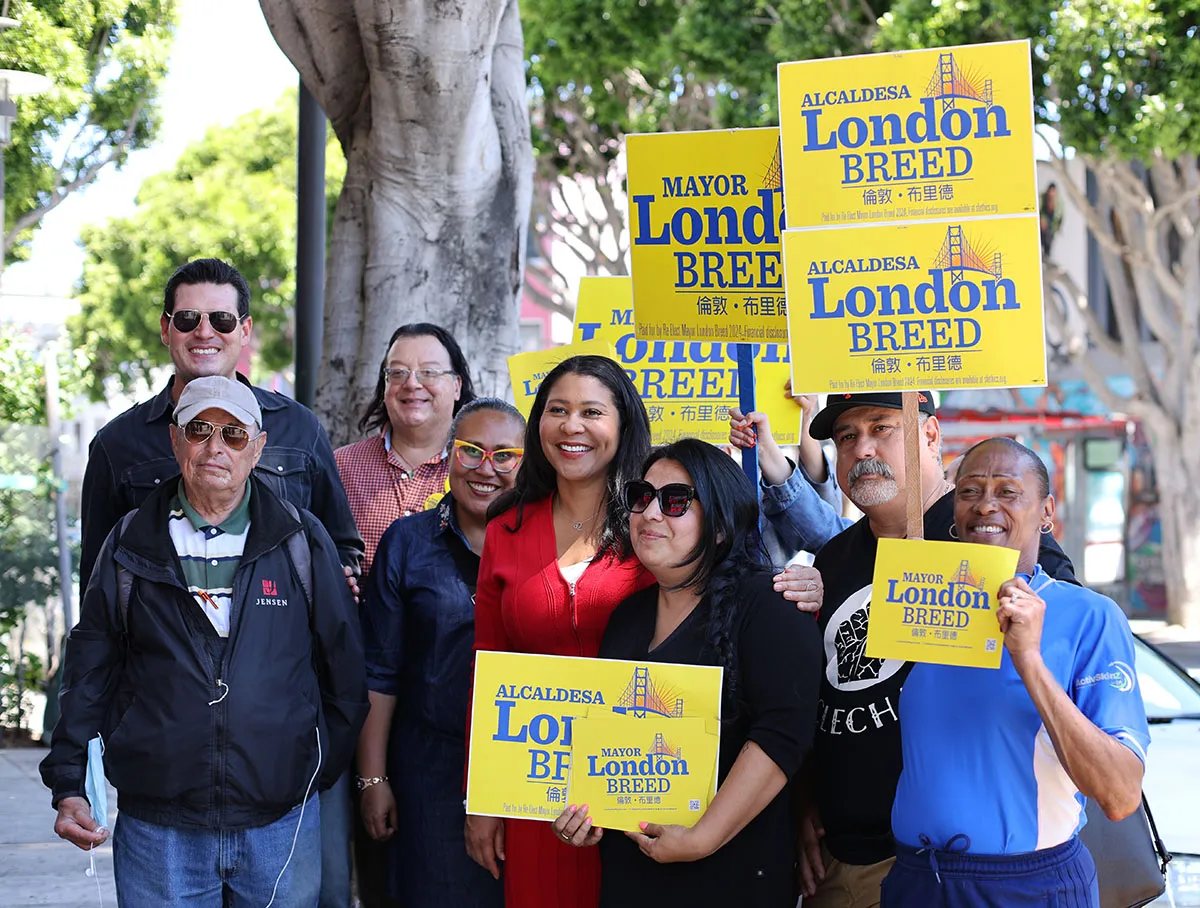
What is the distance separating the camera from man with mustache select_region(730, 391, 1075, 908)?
3578 millimetres

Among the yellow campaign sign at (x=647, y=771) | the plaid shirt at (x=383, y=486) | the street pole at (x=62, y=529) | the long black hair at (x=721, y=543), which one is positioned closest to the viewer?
the yellow campaign sign at (x=647, y=771)

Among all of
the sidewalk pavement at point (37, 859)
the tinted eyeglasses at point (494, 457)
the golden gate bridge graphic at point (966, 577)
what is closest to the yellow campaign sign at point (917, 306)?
the golden gate bridge graphic at point (966, 577)

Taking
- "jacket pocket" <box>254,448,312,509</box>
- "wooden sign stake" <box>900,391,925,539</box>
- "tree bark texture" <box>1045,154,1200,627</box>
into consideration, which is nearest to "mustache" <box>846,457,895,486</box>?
"wooden sign stake" <box>900,391,925,539</box>

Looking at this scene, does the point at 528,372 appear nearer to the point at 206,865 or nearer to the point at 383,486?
the point at 383,486

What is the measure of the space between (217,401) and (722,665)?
1.56 m

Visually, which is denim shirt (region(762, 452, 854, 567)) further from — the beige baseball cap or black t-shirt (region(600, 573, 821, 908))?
the beige baseball cap

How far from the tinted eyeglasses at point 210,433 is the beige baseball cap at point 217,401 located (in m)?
0.02

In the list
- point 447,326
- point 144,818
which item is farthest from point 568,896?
point 447,326

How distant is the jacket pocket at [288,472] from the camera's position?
4512 mm

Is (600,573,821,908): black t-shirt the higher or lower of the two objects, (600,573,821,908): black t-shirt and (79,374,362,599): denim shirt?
the lower

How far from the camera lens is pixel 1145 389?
60.5 ft

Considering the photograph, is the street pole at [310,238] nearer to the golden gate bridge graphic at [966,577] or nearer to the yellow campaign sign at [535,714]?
the yellow campaign sign at [535,714]

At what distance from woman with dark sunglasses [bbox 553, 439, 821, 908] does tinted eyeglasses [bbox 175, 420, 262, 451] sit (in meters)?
1.11

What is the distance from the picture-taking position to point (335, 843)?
4.53m
